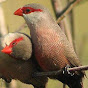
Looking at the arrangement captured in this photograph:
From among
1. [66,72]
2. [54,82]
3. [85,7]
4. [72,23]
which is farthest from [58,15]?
[85,7]

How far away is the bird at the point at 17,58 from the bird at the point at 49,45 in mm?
74

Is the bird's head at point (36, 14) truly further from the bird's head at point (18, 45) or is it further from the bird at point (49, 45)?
the bird's head at point (18, 45)

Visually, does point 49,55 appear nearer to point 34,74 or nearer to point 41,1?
point 34,74

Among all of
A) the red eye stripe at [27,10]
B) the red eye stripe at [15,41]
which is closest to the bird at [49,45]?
the red eye stripe at [27,10]

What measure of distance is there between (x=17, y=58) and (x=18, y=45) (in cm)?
11

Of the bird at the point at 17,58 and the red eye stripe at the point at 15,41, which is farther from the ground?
the red eye stripe at the point at 15,41

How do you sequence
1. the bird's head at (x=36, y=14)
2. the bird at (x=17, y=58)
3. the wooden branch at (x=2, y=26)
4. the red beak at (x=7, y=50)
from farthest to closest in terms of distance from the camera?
the wooden branch at (x=2, y=26)
the bird's head at (x=36, y=14)
the bird at (x=17, y=58)
the red beak at (x=7, y=50)

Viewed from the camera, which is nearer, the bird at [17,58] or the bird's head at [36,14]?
the bird at [17,58]

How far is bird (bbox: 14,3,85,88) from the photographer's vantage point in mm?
2777

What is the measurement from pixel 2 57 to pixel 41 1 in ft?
4.09

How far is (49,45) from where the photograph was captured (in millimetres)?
2787

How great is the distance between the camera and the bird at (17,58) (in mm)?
2719

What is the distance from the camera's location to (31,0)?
3.64 metres

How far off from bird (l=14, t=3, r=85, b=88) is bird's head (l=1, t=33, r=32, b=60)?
7 centimetres
